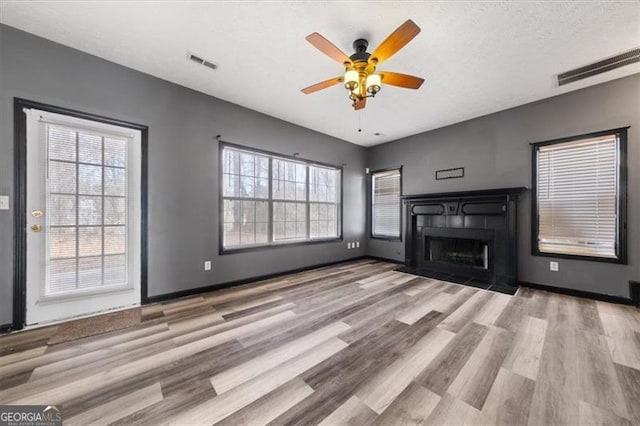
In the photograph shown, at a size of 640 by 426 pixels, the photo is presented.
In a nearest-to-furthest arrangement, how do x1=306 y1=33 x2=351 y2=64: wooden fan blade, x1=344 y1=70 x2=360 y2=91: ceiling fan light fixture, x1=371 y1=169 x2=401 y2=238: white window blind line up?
x1=306 y1=33 x2=351 y2=64: wooden fan blade, x1=344 y1=70 x2=360 y2=91: ceiling fan light fixture, x1=371 y1=169 x2=401 y2=238: white window blind

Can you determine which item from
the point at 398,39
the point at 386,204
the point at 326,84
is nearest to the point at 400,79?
the point at 398,39

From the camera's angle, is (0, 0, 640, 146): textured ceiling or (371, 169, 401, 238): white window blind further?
(371, 169, 401, 238): white window blind

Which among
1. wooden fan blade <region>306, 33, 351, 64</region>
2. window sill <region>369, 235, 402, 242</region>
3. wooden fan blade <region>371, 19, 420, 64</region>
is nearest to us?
wooden fan blade <region>371, 19, 420, 64</region>

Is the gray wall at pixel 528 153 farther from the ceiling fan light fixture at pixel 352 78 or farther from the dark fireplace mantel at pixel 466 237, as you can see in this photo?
the ceiling fan light fixture at pixel 352 78

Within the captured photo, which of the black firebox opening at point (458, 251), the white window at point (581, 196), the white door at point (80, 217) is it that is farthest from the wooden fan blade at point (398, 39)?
the black firebox opening at point (458, 251)

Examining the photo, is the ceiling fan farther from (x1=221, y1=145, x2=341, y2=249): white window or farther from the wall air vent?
(x1=221, y1=145, x2=341, y2=249): white window

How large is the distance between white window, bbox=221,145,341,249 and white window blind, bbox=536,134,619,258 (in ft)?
11.5

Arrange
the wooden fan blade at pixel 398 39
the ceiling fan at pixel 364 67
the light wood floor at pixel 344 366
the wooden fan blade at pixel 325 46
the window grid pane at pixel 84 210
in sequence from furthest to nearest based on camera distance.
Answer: the window grid pane at pixel 84 210 → the ceiling fan at pixel 364 67 → the wooden fan blade at pixel 325 46 → the wooden fan blade at pixel 398 39 → the light wood floor at pixel 344 366

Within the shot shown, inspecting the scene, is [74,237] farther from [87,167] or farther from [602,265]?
[602,265]

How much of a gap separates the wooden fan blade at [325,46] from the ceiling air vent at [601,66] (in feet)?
9.47

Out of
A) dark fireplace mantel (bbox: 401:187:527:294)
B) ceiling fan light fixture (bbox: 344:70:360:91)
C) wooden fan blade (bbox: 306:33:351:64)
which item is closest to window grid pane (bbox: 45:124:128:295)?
wooden fan blade (bbox: 306:33:351:64)

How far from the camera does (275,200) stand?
4215 millimetres

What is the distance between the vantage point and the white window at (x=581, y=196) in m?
2.99

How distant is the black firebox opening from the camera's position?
160 inches
